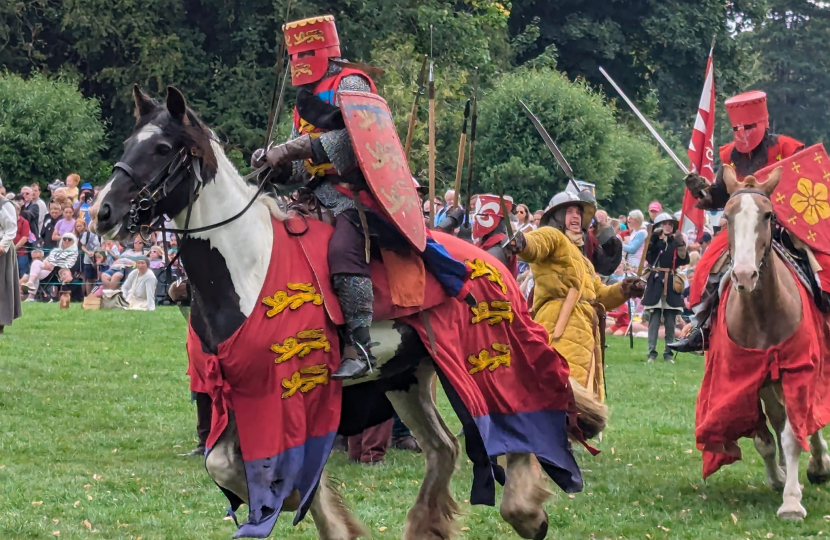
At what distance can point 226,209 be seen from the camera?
527 centimetres

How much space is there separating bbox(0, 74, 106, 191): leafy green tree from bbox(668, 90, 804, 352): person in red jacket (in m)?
18.8

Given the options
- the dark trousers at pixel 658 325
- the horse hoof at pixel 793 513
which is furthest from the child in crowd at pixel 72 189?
the horse hoof at pixel 793 513

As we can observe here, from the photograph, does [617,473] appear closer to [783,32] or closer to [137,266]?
[137,266]

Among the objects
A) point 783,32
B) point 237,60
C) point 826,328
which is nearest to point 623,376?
point 826,328

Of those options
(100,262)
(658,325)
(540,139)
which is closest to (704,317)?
(658,325)

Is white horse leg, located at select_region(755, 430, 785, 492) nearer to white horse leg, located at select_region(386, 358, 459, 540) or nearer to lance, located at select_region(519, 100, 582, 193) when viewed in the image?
lance, located at select_region(519, 100, 582, 193)

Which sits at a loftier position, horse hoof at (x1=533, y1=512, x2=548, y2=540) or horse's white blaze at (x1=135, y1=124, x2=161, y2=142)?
horse's white blaze at (x1=135, y1=124, x2=161, y2=142)

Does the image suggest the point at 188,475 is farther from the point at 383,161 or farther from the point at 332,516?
the point at 383,161

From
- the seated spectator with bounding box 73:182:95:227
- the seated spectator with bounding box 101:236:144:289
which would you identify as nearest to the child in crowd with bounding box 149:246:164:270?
the seated spectator with bounding box 101:236:144:289

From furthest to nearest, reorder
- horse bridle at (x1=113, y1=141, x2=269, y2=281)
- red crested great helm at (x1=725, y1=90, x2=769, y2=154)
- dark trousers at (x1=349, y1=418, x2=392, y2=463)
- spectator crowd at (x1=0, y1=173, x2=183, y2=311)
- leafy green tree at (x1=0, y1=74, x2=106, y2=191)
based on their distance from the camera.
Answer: leafy green tree at (x1=0, y1=74, x2=106, y2=191) → spectator crowd at (x1=0, y1=173, x2=183, y2=311) → dark trousers at (x1=349, y1=418, x2=392, y2=463) → red crested great helm at (x1=725, y1=90, x2=769, y2=154) → horse bridle at (x1=113, y1=141, x2=269, y2=281)

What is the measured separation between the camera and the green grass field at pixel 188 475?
701 centimetres

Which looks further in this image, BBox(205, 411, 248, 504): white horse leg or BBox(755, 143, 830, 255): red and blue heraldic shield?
Answer: BBox(755, 143, 830, 255): red and blue heraldic shield

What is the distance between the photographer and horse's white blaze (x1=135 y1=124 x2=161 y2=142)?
5.00 metres

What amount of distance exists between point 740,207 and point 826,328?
4.43 ft
